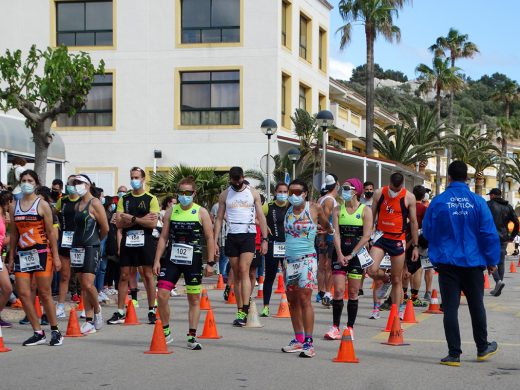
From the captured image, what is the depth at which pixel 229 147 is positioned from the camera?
117 ft

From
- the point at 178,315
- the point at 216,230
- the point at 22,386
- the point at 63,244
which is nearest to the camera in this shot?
the point at 22,386

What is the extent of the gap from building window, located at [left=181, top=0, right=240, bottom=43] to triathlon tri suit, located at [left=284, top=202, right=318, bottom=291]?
26479 millimetres

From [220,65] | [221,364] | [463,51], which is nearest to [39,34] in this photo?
[220,65]

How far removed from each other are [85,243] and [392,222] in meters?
4.13

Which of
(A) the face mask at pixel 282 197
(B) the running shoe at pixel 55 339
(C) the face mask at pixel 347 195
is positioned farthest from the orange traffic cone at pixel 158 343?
(A) the face mask at pixel 282 197

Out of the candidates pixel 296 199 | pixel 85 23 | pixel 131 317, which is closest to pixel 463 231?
pixel 296 199

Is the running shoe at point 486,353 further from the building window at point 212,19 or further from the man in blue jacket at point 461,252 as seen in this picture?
the building window at point 212,19

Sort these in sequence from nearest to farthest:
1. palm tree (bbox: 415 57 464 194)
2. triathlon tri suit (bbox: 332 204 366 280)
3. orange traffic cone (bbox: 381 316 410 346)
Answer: orange traffic cone (bbox: 381 316 410 346)
triathlon tri suit (bbox: 332 204 366 280)
palm tree (bbox: 415 57 464 194)

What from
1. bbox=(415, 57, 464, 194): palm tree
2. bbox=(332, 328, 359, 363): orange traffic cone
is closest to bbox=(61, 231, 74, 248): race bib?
bbox=(332, 328, 359, 363): orange traffic cone

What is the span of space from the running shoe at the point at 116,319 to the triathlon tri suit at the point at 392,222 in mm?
3659

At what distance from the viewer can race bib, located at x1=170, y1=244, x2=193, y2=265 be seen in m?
10.4

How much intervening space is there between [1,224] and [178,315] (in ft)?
13.9

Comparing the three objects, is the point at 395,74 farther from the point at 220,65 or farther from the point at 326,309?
the point at 326,309

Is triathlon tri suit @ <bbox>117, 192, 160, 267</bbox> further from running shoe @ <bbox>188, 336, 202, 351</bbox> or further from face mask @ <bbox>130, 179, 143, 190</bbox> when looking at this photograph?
running shoe @ <bbox>188, 336, 202, 351</bbox>
